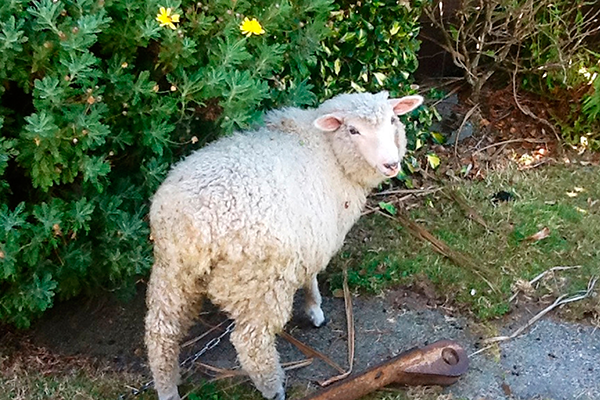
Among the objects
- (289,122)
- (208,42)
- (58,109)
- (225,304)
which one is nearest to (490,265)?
(289,122)

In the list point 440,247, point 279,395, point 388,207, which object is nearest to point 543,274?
point 440,247

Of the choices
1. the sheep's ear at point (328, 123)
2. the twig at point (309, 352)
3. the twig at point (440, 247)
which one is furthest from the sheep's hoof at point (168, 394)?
the twig at point (440, 247)

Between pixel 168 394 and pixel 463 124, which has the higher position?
pixel 168 394

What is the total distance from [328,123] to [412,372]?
124 centimetres

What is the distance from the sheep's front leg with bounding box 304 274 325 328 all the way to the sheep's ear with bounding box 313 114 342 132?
90cm

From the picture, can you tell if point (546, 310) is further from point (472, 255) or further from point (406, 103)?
point (406, 103)

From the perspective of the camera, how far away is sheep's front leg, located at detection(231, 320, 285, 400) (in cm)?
282

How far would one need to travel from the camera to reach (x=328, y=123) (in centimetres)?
315

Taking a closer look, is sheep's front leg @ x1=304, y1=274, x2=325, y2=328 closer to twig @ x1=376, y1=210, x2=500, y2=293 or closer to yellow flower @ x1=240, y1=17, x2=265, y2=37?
twig @ x1=376, y1=210, x2=500, y2=293

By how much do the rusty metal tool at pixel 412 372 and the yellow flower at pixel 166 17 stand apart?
169 cm

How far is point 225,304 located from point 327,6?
156 centimetres

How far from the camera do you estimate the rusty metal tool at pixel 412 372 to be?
2.94 m

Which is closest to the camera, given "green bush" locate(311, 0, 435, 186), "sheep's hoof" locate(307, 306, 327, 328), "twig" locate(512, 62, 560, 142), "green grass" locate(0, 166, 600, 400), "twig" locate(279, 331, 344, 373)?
"green grass" locate(0, 166, 600, 400)

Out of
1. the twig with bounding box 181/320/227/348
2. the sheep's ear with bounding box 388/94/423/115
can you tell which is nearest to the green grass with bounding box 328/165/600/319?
the twig with bounding box 181/320/227/348
